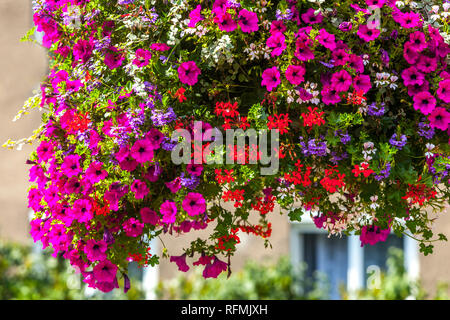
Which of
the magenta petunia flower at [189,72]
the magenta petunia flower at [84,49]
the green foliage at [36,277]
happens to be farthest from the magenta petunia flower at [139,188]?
the green foliage at [36,277]

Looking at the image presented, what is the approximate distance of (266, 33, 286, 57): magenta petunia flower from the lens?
1899 mm

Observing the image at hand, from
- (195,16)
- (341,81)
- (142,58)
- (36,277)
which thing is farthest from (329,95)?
(36,277)

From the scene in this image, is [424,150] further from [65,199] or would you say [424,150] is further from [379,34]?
[65,199]

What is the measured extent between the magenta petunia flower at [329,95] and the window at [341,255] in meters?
4.23

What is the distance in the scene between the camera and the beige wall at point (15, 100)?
713 cm

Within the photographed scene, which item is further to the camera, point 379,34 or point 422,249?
point 422,249

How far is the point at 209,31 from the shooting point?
200 centimetres

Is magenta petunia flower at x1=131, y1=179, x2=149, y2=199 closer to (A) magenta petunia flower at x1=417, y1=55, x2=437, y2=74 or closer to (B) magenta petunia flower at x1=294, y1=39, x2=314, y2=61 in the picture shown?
(B) magenta petunia flower at x1=294, y1=39, x2=314, y2=61

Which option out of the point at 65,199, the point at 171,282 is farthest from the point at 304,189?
the point at 171,282

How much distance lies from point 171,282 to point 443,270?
2941 mm

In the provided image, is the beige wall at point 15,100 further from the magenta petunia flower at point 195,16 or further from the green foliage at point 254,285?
the magenta petunia flower at point 195,16

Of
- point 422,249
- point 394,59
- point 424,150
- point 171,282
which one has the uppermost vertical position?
point 394,59
